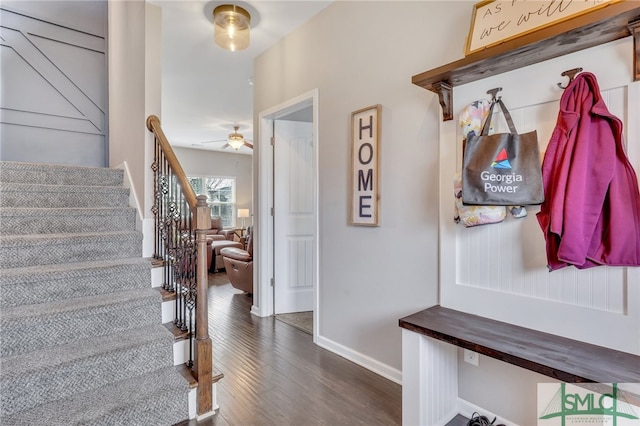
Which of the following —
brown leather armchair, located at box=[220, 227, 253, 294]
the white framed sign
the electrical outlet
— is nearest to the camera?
the white framed sign

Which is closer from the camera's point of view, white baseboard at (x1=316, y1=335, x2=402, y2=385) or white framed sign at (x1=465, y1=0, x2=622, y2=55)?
white framed sign at (x1=465, y1=0, x2=622, y2=55)

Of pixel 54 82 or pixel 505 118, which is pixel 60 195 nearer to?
pixel 54 82

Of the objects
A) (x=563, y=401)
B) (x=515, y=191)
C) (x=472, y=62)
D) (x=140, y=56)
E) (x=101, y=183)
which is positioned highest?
(x=140, y=56)

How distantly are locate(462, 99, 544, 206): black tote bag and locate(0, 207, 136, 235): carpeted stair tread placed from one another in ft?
8.42

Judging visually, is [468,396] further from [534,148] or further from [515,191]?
[534,148]

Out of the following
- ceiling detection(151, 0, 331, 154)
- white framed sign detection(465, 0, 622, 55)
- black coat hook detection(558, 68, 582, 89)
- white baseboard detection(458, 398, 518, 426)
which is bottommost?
white baseboard detection(458, 398, 518, 426)

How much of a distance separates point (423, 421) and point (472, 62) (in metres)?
1.74

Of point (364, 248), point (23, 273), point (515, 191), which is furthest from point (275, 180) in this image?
point (515, 191)

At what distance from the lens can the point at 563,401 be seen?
144 cm

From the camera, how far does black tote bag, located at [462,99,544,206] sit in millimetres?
1393

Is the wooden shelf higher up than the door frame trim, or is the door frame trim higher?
the wooden shelf

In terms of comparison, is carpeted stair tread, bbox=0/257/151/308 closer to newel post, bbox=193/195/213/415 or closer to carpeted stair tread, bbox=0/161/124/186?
newel post, bbox=193/195/213/415

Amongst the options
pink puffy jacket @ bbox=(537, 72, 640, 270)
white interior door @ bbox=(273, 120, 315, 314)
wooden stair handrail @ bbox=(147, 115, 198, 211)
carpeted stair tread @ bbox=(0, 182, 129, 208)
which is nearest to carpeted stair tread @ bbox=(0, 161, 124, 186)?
carpeted stair tread @ bbox=(0, 182, 129, 208)

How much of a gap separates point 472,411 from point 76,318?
228 cm
